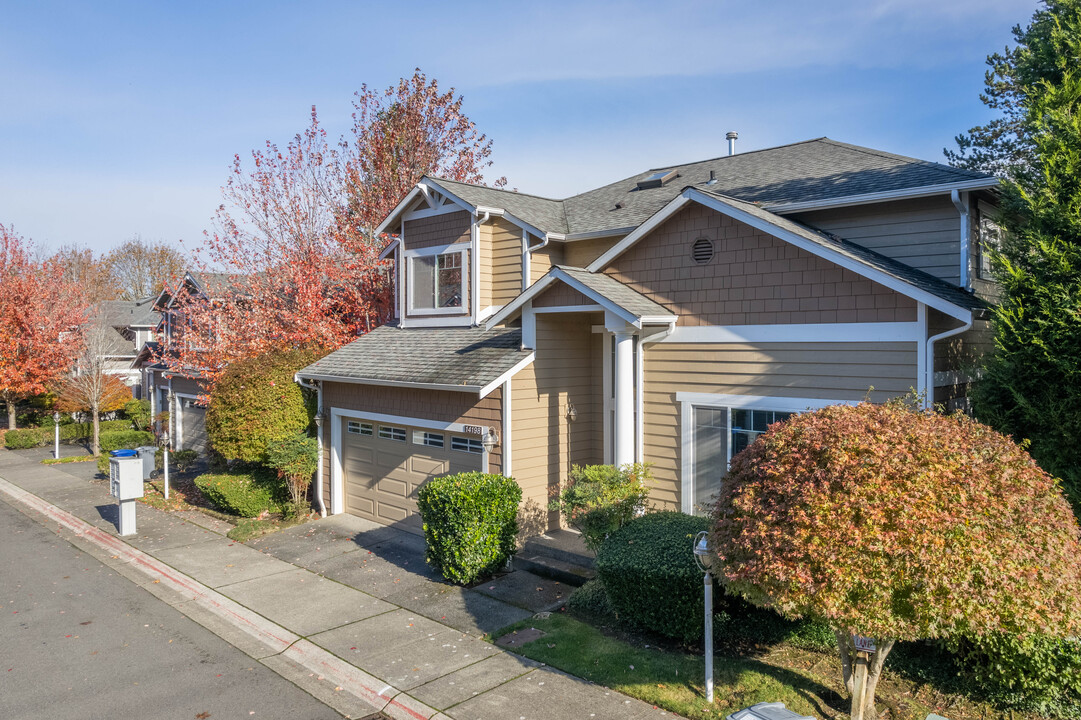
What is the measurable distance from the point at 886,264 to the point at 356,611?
8.82m

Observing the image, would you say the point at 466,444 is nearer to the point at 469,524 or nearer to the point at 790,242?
the point at 469,524

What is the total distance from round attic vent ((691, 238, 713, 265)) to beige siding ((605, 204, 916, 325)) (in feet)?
0.17

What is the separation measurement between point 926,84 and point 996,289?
315 inches

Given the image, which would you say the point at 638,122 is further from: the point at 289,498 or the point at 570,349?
the point at 289,498

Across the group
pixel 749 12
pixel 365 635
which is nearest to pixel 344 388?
pixel 365 635

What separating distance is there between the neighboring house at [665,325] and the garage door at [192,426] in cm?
1047

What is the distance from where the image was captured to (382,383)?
13.4 meters

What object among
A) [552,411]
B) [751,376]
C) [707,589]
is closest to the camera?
[707,589]

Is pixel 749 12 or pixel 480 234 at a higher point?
pixel 749 12

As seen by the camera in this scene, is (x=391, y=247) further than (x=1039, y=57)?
Yes

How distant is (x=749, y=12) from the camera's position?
12.3m

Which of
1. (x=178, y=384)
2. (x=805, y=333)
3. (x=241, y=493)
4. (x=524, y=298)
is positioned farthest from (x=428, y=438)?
(x=178, y=384)

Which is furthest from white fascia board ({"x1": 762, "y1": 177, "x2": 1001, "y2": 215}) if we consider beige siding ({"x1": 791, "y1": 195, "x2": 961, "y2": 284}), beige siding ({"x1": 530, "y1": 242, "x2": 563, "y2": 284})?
beige siding ({"x1": 530, "y1": 242, "x2": 563, "y2": 284})

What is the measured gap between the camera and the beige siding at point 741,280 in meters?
9.05
